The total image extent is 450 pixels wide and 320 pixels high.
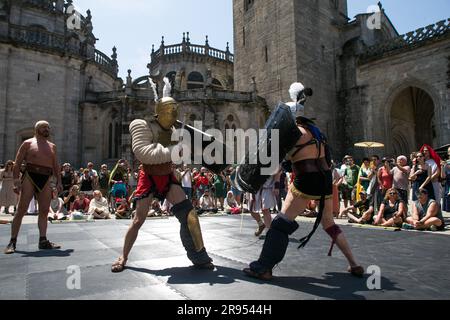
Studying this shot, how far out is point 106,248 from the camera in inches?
196

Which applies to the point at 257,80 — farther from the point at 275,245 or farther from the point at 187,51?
the point at 275,245

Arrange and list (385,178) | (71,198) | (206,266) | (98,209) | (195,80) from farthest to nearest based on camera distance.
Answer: (195,80)
(71,198)
(98,209)
(385,178)
(206,266)

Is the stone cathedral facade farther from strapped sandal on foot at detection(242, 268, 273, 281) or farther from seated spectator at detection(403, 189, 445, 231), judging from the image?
strapped sandal on foot at detection(242, 268, 273, 281)

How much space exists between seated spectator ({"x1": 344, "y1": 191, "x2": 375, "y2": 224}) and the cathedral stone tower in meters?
16.5

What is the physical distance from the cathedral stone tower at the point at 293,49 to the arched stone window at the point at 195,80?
27.8 ft

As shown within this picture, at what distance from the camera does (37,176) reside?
4.82 metres

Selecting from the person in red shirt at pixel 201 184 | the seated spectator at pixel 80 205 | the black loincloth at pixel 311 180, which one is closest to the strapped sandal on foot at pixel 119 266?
the black loincloth at pixel 311 180

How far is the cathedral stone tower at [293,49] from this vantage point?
81.1 ft

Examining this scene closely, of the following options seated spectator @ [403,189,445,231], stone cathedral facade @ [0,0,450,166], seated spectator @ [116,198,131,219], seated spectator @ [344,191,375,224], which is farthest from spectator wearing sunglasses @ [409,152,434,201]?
stone cathedral facade @ [0,0,450,166]

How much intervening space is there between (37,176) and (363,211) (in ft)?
26.3

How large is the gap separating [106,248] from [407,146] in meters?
29.4

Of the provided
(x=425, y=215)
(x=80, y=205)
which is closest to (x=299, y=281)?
(x=425, y=215)

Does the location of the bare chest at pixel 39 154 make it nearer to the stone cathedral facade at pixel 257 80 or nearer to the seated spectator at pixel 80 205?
the seated spectator at pixel 80 205
